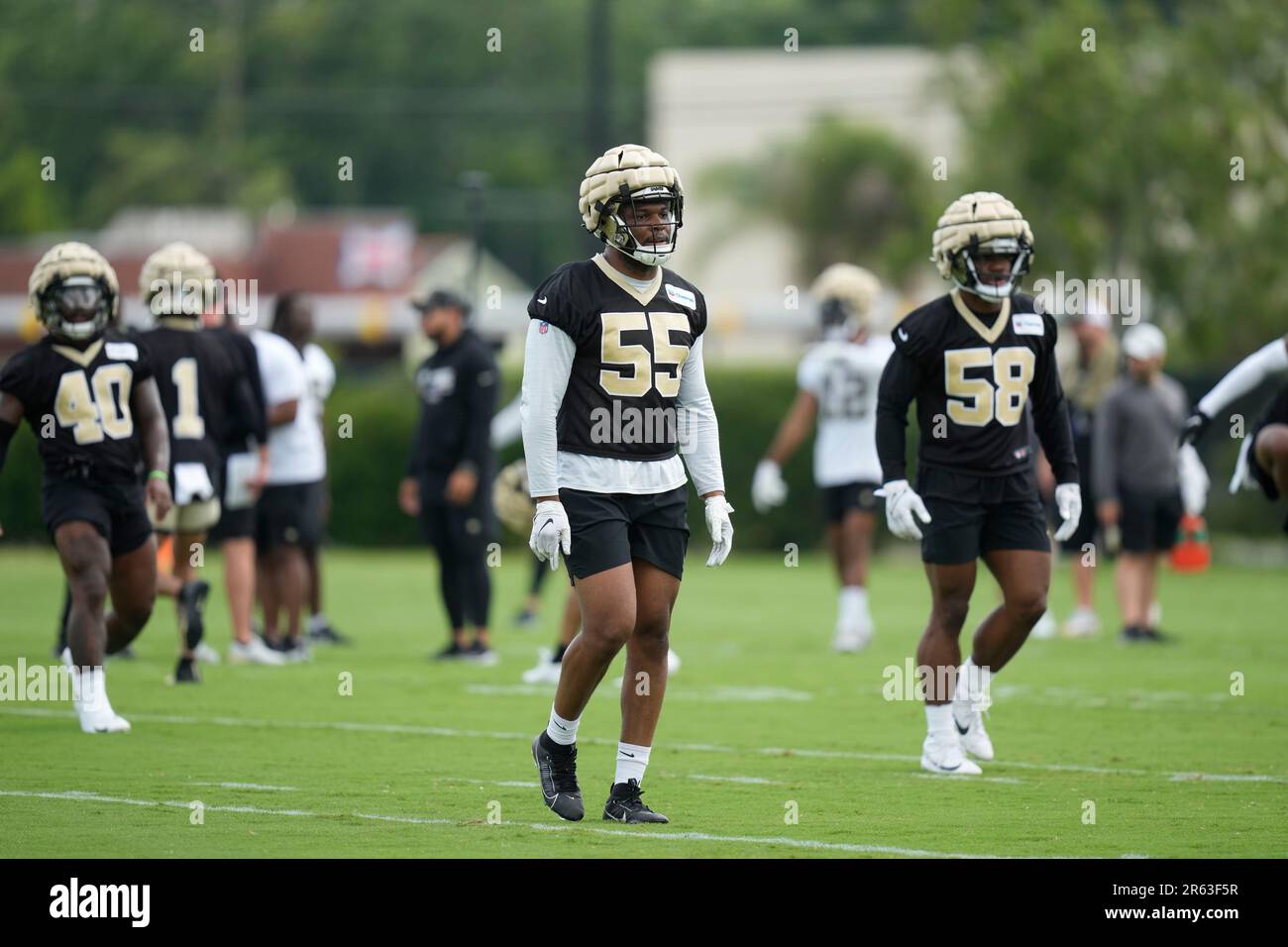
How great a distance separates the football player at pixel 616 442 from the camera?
7359 millimetres

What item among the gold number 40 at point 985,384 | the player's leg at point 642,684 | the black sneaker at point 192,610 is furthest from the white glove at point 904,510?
the black sneaker at point 192,610

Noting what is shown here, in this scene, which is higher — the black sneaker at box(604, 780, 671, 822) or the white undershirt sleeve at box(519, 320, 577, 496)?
the white undershirt sleeve at box(519, 320, 577, 496)

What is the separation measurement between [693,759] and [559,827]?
2.03 metres

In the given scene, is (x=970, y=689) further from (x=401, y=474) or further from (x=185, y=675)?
(x=401, y=474)

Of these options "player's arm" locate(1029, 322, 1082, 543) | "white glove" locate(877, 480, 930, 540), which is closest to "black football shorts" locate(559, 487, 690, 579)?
"white glove" locate(877, 480, 930, 540)

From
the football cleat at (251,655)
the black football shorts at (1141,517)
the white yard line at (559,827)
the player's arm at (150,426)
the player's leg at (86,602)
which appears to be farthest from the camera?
the black football shorts at (1141,517)

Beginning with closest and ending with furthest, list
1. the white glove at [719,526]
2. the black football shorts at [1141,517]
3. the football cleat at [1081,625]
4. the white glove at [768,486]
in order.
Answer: the white glove at [719,526] < the white glove at [768,486] < the black football shorts at [1141,517] < the football cleat at [1081,625]

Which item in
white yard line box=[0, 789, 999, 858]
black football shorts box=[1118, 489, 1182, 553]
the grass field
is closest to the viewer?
white yard line box=[0, 789, 999, 858]

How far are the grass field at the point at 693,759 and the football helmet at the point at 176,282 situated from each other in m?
2.24

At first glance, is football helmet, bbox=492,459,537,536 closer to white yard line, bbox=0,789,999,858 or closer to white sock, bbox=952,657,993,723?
white sock, bbox=952,657,993,723

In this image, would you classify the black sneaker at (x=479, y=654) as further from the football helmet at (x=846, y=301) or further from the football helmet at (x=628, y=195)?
the football helmet at (x=628, y=195)

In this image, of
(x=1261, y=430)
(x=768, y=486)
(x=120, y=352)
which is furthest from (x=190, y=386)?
(x=1261, y=430)

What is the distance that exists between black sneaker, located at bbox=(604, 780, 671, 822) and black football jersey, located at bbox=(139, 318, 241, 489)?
5335mm

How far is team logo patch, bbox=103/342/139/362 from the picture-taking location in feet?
32.6
